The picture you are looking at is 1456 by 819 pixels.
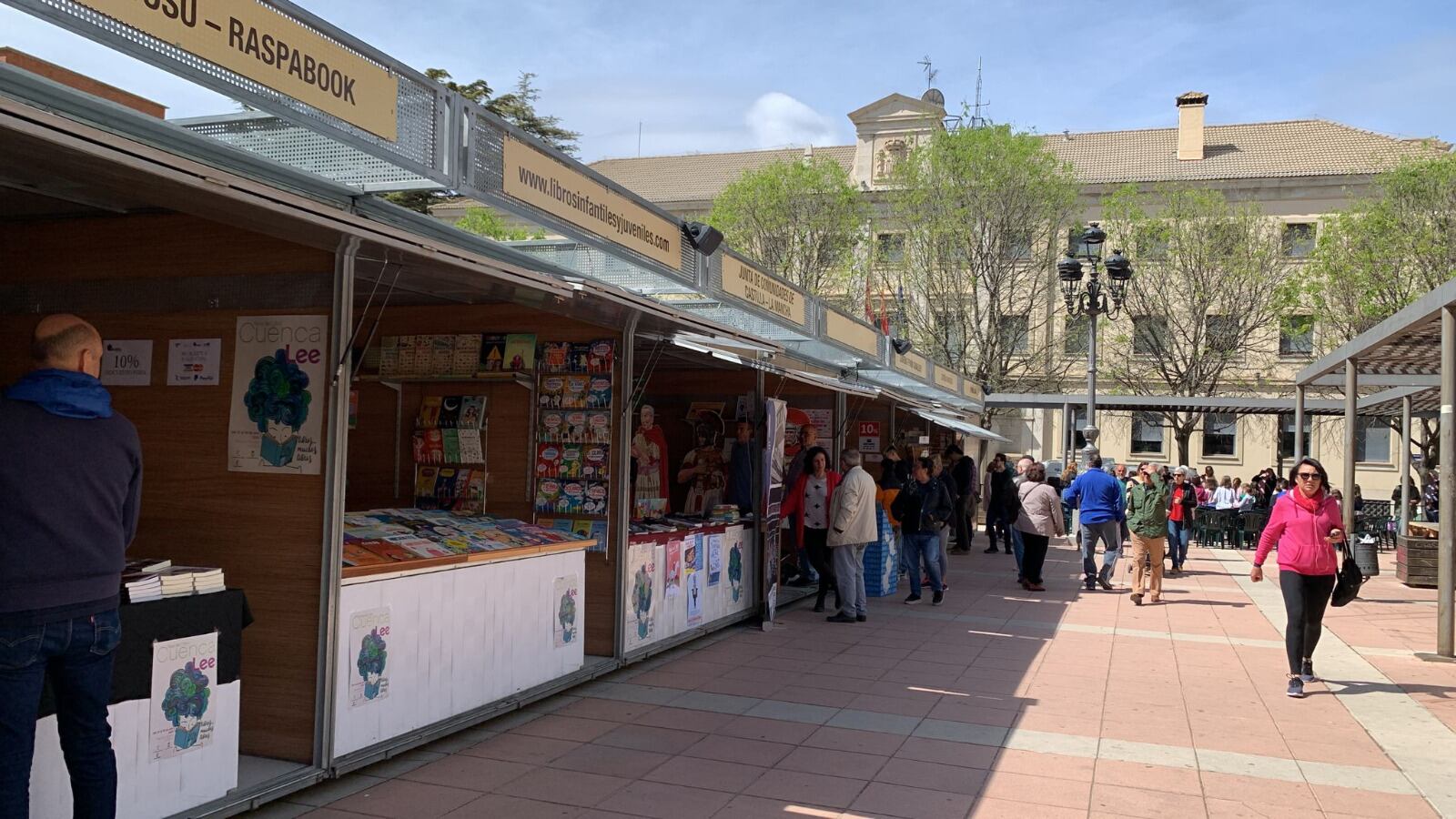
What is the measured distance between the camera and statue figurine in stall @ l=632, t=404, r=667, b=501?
10.2 m

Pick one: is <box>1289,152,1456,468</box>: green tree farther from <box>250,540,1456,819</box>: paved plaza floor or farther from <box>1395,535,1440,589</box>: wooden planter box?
<box>250,540,1456,819</box>: paved plaza floor

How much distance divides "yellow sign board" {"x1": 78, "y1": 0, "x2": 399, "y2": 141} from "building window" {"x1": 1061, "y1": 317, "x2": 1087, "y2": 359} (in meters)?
32.4

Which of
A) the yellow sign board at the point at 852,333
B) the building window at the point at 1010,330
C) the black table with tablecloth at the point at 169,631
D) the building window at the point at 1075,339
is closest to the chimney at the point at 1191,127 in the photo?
the building window at the point at 1075,339

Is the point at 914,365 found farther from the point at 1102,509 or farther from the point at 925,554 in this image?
the point at 925,554

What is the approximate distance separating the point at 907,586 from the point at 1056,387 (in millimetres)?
26102

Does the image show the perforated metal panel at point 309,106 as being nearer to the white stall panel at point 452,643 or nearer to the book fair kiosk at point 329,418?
the book fair kiosk at point 329,418

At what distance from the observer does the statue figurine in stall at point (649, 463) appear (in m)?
10.2

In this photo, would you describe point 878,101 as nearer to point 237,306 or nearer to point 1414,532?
point 1414,532

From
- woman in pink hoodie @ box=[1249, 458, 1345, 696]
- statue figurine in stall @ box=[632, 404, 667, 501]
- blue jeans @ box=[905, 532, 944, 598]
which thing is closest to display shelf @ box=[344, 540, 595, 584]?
statue figurine in stall @ box=[632, 404, 667, 501]

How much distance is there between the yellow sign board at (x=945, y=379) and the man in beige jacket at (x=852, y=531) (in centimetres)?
1158

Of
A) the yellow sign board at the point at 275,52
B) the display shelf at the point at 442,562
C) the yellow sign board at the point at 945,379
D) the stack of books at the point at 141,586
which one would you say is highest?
the yellow sign board at the point at 275,52

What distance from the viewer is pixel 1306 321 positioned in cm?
3225

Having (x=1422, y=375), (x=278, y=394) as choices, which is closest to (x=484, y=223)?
(x=1422, y=375)

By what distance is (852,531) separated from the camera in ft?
33.6
